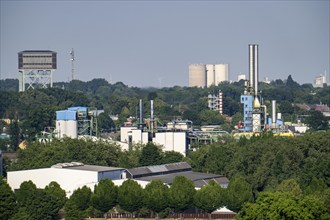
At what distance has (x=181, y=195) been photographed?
5322 centimetres

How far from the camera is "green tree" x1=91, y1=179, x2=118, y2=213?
53062 mm

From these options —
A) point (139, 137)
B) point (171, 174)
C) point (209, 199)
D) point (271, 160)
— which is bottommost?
point (209, 199)

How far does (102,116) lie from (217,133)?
82.2 feet

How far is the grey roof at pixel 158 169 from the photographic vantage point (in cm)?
6062

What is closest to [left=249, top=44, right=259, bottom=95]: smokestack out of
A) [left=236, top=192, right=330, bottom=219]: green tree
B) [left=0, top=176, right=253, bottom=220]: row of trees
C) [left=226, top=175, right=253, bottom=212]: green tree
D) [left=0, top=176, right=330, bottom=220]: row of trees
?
[left=226, top=175, right=253, bottom=212]: green tree

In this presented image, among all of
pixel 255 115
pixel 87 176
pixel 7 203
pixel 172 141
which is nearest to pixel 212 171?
pixel 87 176

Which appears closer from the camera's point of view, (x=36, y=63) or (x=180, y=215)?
(x=180, y=215)

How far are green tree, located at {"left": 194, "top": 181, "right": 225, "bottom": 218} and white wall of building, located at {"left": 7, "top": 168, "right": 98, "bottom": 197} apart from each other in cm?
557

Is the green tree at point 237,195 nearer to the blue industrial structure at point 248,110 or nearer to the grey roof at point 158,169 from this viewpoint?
the grey roof at point 158,169

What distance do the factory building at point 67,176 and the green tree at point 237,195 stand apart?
21.5ft

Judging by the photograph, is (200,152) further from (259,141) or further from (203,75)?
(203,75)

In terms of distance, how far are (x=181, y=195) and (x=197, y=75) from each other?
13777cm

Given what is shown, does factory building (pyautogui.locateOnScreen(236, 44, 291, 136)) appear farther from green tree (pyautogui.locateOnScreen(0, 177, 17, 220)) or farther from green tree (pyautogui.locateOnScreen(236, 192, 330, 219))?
green tree (pyautogui.locateOnScreen(236, 192, 330, 219))

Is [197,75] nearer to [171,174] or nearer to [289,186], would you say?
[171,174]
